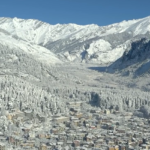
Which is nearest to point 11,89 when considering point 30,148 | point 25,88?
point 25,88

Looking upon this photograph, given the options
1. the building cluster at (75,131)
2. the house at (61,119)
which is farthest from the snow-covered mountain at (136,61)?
the house at (61,119)

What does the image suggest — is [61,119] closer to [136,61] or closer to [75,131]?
[75,131]

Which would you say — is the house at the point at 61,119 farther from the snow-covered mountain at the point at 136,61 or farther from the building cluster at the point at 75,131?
the snow-covered mountain at the point at 136,61

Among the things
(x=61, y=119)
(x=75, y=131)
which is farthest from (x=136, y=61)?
(x=75, y=131)

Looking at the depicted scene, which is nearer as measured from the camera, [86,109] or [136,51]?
[86,109]

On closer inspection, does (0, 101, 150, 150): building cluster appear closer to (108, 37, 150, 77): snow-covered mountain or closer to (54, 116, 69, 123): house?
(54, 116, 69, 123): house

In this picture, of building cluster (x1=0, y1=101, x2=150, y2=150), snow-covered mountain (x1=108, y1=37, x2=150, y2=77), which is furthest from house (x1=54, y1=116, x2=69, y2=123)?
snow-covered mountain (x1=108, y1=37, x2=150, y2=77)

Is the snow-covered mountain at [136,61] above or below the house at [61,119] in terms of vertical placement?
above

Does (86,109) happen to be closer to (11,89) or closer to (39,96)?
(39,96)
